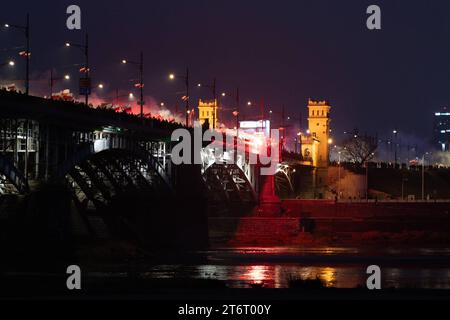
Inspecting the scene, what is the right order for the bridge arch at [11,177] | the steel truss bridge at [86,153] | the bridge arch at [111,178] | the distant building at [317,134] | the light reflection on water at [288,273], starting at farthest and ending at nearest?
1. the distant building at [317,134]
2. the bridge arch at [111,178]
3. the steel truss bridge at [86,153]
4. the bridge arch at [11,177]
5. the light reflection on water at [288,273]

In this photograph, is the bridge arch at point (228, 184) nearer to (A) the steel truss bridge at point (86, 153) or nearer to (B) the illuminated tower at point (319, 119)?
(A) the steel truss bridge at point (86, 153)

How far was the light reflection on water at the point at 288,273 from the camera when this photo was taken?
58.6 m

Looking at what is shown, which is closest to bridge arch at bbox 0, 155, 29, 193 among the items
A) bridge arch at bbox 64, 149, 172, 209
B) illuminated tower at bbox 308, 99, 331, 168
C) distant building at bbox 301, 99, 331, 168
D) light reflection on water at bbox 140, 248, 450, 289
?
light reflection on water at bbox 140, 248, 450, 289

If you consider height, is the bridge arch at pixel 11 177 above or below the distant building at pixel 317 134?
below

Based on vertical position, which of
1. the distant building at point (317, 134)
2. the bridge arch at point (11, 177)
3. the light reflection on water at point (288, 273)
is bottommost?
the light reflection on water at point (288, 273)

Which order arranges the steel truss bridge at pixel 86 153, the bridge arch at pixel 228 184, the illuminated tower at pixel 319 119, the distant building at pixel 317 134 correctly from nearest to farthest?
the steel truss bridge at pixel 86 153
the bridge arch at pixel 228 184
the distant building at pixel 317 134
the illuminated tower at pixel 319 119

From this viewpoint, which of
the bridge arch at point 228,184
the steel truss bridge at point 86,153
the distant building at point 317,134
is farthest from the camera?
the distant building at point 317,134

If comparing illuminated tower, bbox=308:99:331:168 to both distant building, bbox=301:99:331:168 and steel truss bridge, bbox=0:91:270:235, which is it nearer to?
distant building, bbox=301:99:331:168

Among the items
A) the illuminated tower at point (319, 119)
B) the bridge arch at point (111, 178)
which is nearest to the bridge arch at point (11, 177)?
the bridge arch at point (111, 178)

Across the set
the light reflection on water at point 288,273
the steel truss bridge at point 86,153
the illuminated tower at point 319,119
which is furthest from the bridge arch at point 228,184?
the illuminated tower at point 319,119

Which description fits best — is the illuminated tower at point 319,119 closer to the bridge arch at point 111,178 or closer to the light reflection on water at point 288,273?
the bridge arch at point 111,178

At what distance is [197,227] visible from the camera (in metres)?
101

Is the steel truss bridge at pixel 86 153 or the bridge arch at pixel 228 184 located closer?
the steel truss bridge at pixel 86 153
